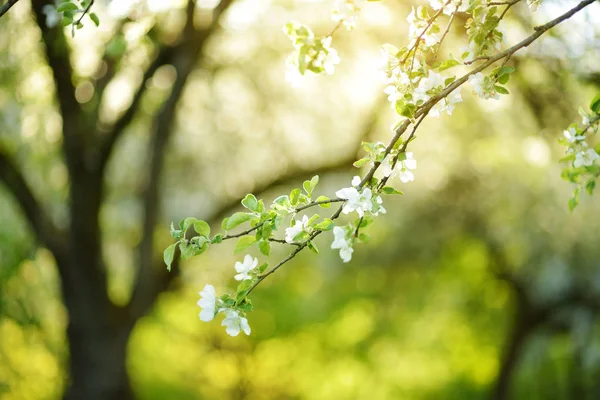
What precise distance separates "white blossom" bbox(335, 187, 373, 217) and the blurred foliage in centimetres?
209

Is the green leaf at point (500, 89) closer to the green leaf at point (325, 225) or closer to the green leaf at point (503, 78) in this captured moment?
the green leaf at point (503, 78)

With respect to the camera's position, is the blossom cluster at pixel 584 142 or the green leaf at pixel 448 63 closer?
the green leaf at pixel 448 63

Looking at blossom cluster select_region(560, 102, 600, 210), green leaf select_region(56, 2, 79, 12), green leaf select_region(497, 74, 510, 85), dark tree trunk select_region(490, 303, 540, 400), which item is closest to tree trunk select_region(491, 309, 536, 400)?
dark tree trunk select_region(490, 303, 540, 400)

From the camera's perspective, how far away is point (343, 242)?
59.5 inches

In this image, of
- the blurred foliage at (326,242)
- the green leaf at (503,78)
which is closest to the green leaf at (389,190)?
the green leaf at (503,78)

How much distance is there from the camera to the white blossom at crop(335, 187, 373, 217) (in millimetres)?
1445

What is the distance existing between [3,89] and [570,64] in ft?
13.9

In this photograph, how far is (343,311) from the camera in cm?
1162

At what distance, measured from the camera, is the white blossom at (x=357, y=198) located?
4.74 ft

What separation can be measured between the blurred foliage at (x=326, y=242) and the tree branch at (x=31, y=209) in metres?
0.44

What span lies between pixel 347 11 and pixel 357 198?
473mm

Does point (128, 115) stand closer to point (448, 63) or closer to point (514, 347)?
point (448, 63)

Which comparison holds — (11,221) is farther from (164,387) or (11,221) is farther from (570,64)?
(164,387)

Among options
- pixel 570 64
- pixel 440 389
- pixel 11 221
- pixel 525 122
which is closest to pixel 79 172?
pixel 11 221
